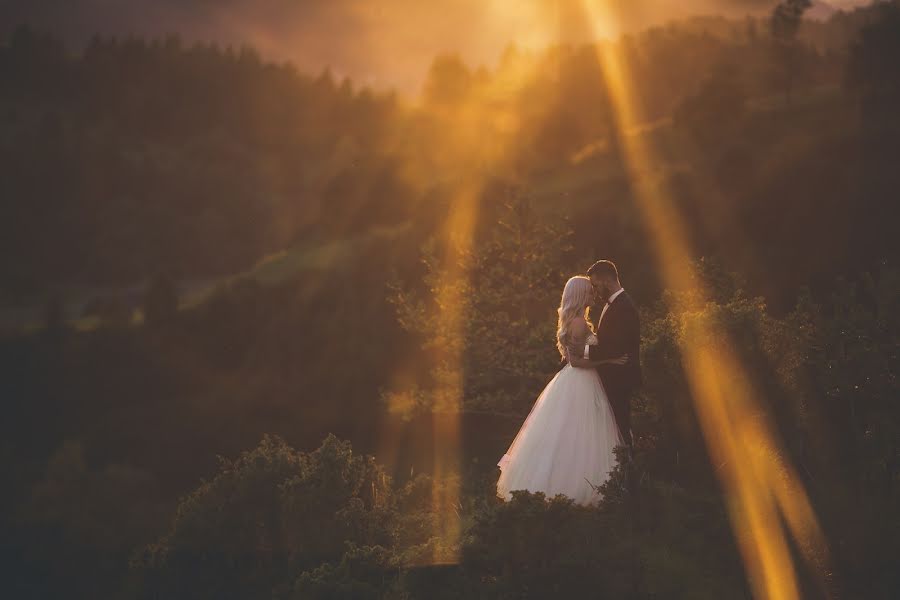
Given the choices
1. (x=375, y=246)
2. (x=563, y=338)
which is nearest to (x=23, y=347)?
(x=375, y=246)

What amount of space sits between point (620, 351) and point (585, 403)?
892 mm

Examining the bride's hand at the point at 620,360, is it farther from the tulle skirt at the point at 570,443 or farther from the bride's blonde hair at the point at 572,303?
the bride's blonde hair at the point at 572,303

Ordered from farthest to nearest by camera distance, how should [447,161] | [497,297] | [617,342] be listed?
1. [447,161]
2. [497,297]
3. [617,342]

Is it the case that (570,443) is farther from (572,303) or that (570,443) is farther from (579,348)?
(572,303)

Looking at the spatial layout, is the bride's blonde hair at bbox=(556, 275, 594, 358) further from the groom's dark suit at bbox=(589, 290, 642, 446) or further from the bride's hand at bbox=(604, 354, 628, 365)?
the bride's hand at bbox=(604, 354, 628, 365)

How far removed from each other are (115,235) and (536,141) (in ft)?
323

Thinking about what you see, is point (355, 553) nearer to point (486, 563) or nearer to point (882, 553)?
point (486, 563)

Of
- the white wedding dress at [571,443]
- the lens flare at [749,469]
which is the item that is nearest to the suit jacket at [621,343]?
the white wedding dress at [571,443]

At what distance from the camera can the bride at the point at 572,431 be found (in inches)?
445

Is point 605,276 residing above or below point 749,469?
above

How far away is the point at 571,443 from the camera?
37.5ft

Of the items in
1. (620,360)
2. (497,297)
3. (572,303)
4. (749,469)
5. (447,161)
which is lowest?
(749,469)

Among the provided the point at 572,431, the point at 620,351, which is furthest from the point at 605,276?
the point at 572,431

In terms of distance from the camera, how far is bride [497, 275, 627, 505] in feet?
37.1
